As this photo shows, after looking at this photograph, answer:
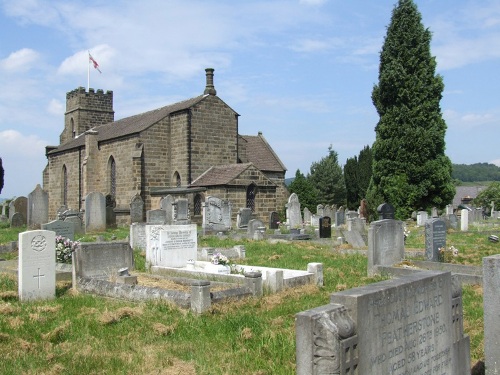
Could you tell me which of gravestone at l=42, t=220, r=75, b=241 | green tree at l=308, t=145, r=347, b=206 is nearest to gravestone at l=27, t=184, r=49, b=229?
gravestone at l=42, t=220, r=75, b=241

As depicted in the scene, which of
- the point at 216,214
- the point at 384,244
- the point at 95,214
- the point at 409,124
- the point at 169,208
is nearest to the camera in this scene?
the point at 384,244

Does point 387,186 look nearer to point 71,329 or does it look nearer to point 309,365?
point 71,329

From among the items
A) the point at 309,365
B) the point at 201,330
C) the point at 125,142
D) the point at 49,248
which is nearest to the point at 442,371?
the point at 309,365

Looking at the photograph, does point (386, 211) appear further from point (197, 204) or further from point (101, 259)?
point (197, 204)

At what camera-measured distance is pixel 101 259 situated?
11508 millimetres

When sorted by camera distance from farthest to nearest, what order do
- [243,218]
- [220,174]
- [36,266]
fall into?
[220,174]
[243,218]
[36,266]

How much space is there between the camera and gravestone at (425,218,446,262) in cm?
1384

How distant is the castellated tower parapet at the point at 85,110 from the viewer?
48562mm

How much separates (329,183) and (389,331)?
57.7 m

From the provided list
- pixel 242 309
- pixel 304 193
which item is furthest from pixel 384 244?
pixel 304 193

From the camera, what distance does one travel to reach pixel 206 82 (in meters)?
37.2

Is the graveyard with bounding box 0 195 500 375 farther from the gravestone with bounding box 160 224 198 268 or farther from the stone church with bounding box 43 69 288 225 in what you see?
the stone church with bounding box 43 69 288 225

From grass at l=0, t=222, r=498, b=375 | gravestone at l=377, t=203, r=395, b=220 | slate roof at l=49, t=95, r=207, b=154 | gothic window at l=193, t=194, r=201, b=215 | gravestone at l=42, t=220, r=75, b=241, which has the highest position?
slate roof at l=49, t=95, r=207, b=154

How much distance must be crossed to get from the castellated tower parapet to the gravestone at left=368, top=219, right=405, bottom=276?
130 ft
